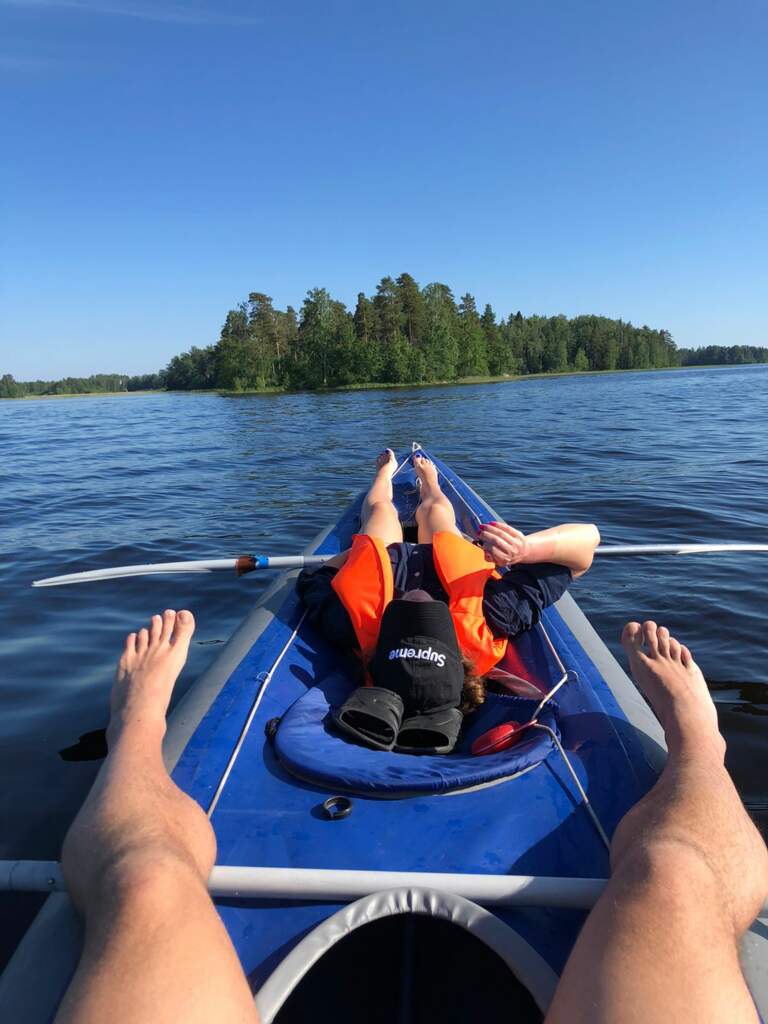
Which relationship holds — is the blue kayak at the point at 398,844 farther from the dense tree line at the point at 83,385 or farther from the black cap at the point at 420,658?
the dense tree line at the point at 83,385

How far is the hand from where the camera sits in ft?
7.36

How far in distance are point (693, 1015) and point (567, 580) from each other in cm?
167

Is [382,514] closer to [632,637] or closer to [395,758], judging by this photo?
[632,637]

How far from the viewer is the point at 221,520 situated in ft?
23.1

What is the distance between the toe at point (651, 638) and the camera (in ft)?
6.47

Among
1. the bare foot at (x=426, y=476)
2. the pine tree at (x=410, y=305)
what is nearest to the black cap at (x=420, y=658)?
the bare foot at (x=426, y=476)

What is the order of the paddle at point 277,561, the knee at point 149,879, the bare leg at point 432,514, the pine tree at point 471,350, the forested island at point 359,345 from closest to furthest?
the knee at point 149,879
the bare leg at point 432,514
the paddle at point 277,561
the forested island at point 359,345
the pine tree at point 471,350

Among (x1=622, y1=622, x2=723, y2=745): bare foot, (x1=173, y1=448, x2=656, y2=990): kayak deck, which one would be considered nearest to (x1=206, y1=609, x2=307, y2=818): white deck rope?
(x1=173, y1=448, x2=656, y2=990): kayak deck

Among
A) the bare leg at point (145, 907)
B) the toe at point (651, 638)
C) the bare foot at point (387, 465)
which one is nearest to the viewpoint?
the bare leg at point (145, 907)

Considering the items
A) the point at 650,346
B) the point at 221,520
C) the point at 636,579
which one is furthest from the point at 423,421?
the point at 650,346

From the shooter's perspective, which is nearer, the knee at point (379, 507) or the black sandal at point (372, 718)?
the black sandal at point (372, 718)

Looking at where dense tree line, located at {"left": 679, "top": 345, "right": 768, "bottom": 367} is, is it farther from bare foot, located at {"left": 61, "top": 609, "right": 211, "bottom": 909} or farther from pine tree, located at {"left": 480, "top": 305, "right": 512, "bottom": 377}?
bare foot, located at {"left": 61, "top": 609, "right": 211, "bottom": 909}

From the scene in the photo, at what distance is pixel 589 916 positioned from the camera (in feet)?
3.84

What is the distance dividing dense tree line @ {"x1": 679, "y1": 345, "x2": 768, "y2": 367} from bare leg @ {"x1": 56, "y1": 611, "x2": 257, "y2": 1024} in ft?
397
